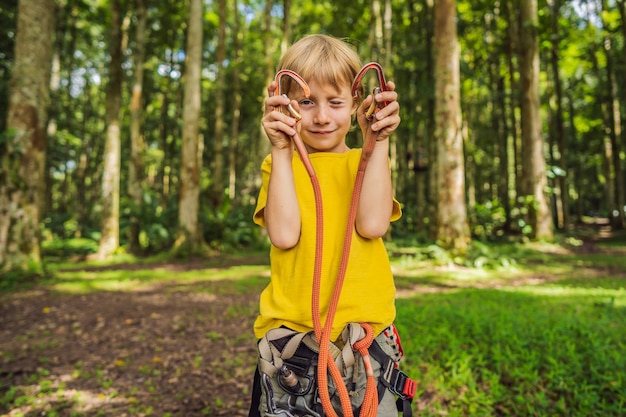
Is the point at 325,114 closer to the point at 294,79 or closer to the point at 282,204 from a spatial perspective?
the point at 294,79

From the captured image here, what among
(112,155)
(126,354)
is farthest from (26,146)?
(126,354)

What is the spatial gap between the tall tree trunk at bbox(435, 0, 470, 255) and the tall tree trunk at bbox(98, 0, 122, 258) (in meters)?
9.59

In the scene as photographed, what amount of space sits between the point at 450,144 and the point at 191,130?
705 cm

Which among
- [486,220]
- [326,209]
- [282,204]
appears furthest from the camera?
[486,220]

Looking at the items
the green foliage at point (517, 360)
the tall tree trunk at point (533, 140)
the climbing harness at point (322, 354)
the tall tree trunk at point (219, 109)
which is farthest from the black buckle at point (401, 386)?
the tall tree trunk at point (219, 109)

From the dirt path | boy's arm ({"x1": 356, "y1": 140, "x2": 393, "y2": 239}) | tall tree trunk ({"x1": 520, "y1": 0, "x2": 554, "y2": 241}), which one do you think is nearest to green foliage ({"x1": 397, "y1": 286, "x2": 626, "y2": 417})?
the dirt path

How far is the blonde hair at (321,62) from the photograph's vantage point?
52.7 inches

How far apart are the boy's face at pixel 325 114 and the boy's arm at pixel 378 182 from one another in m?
0.09

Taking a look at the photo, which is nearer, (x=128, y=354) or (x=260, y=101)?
(x=128, y=354)

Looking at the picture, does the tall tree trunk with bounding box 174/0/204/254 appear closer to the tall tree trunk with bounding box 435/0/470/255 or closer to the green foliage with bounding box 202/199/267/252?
the green foliage with bounding box 202/199/267/252

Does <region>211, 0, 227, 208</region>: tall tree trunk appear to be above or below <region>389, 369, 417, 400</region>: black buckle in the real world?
above

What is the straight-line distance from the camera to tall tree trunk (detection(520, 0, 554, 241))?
1205 cm

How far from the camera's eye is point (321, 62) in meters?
1.35

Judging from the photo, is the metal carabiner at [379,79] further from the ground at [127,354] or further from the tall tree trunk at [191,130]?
the tall tree trunk at [191,130]
